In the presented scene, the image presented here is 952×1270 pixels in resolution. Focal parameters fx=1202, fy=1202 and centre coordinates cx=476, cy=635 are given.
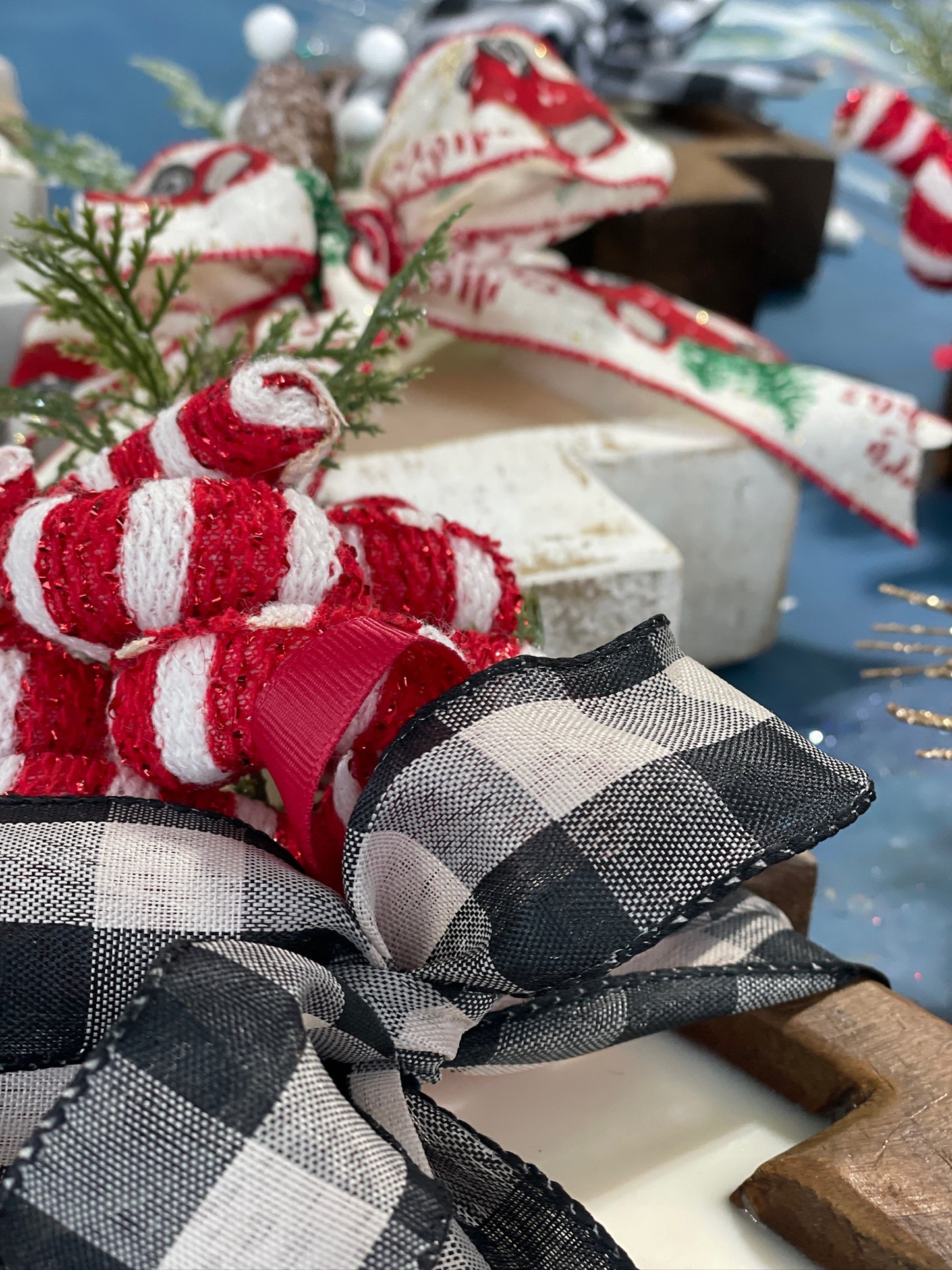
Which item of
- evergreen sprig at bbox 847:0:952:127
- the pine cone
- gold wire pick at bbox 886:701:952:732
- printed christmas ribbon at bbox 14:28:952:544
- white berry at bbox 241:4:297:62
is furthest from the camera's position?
white berry at bbox 241:4:297:62

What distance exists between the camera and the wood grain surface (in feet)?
0.88

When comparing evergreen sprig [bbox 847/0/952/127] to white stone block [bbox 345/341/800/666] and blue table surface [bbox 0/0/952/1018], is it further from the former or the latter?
white stone block [bbox 345/341/800/666]

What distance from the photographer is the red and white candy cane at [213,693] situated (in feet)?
0.90

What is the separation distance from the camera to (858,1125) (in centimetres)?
29

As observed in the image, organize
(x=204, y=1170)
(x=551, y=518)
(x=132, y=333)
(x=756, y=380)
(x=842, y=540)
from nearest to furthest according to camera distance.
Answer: (x=204, y=1170), (x=132, y=333), (x=551, y=518), (x=756, y=380), (x=842, y=540)

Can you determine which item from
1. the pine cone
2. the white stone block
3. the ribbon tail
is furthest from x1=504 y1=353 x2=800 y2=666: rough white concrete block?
the ribbon tail

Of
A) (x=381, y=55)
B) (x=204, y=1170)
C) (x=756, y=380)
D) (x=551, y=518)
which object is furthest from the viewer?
(x=381, y=55)

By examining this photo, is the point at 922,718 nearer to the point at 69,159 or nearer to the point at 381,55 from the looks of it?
the point at 69,159

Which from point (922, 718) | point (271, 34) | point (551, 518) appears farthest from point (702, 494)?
point (271, 34)

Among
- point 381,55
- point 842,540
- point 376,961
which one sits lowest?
point 842,540

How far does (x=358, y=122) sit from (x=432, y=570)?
632mm

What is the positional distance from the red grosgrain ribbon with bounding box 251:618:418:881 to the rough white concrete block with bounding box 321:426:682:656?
264 mm

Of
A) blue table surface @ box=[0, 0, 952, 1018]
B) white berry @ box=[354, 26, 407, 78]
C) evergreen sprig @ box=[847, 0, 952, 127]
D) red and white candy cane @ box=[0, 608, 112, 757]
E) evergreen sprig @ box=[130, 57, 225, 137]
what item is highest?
evergreen sprig @ box=[847, 0, 952, 127]

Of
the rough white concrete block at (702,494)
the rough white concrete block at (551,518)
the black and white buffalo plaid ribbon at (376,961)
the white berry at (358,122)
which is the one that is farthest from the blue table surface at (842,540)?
the white berry at (358,122)
